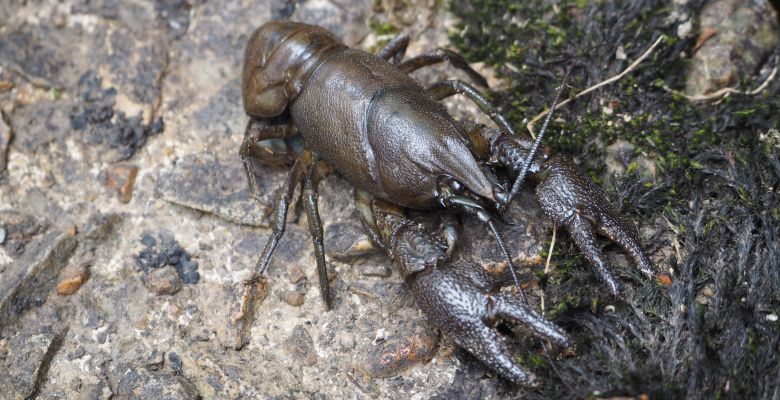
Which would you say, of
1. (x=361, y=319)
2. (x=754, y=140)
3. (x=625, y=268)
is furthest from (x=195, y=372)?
(x=754, y=140)

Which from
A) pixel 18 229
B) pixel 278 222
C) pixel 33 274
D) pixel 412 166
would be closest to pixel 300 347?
pixel 278 222

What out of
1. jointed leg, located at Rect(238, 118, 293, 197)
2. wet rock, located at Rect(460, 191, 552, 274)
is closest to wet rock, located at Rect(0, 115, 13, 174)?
jointed leg, located at Rect(238, 118, 293, 197)

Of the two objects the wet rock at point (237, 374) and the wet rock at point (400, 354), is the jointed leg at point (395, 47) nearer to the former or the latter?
the wet rock at point (400, 354)

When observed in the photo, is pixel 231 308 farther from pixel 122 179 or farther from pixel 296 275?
pixel 122 179

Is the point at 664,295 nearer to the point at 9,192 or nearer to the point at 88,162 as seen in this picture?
the point at 88,162

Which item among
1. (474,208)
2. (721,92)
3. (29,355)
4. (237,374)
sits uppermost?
(721,92)

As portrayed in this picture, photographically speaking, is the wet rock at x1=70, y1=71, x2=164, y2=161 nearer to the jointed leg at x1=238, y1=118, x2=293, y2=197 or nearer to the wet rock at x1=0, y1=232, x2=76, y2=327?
the wet rock at x1=0, y1=232, x2=76, y2=327
